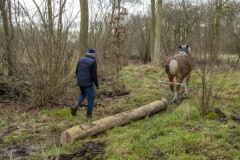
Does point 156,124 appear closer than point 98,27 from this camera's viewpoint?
Yes

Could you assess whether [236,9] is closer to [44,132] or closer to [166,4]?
[166,4]

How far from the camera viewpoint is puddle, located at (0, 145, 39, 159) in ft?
11.8

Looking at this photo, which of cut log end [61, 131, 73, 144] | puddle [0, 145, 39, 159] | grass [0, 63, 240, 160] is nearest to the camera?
grass [0, 63, 240, 160]

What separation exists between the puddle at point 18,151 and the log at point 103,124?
59cm

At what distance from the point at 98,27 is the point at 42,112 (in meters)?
4.85

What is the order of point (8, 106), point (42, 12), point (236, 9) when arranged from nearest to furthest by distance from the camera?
1. point (42, 12)
2. point (8, 106)
3. point (236, 9)

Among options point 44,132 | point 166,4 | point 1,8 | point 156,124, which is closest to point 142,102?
point 156,124

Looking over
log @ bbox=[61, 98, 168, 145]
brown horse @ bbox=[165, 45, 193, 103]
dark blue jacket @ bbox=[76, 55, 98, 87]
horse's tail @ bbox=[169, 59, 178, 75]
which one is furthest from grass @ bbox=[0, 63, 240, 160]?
horse's tail @ bbox=[169, 59, 178, 75]

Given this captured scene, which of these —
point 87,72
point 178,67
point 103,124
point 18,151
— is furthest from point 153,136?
point 178,67

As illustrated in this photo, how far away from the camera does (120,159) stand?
10.8 ft

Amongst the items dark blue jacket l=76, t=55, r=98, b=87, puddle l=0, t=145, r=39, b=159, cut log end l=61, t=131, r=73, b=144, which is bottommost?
puddle l=0, t=145, r=39, b=159

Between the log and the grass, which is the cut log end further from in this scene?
the grass

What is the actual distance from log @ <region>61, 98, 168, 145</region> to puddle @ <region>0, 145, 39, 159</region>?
595mm

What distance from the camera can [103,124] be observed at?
180 inches
